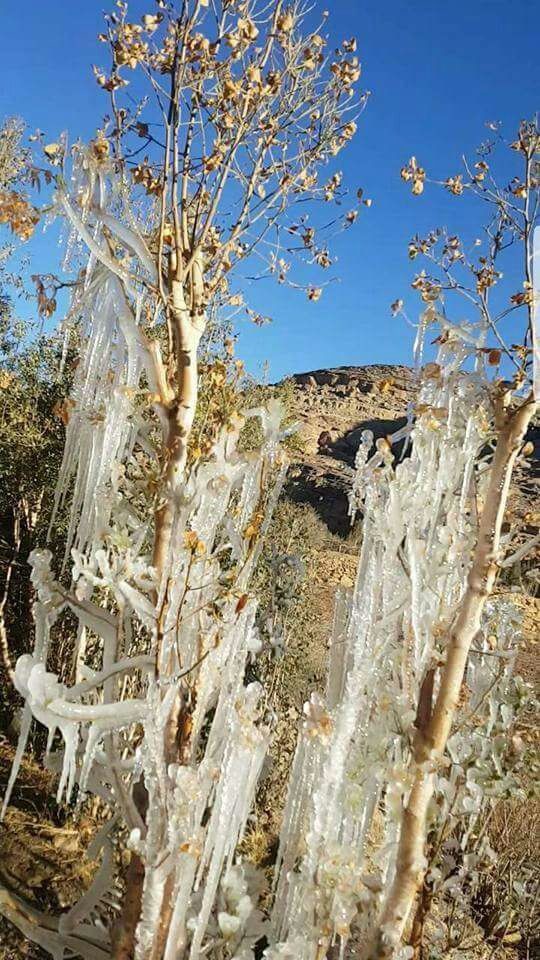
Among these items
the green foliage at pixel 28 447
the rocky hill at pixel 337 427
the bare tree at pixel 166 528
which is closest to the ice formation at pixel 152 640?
the bare tree at pixel 166 528

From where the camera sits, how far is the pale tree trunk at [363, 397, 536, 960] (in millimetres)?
2445

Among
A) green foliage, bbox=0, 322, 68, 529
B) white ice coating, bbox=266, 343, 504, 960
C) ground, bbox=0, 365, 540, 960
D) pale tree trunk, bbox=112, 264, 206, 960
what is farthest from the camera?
green foliage, bbox=0, 322, 68, 529

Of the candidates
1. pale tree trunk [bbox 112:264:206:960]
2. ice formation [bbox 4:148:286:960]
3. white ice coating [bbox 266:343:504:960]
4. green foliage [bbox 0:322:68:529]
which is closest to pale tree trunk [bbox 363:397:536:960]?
white ice coating [bbox 266:343:504:960]

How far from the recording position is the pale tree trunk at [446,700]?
96.3 inches

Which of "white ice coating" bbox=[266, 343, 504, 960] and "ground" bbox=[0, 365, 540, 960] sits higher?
"white ice coating" bbox=[266, 343, 504, 960]

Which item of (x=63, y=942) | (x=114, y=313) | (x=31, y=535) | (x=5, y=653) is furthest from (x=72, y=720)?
(x=31, y=535)

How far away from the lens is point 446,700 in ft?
Answer: 8.47

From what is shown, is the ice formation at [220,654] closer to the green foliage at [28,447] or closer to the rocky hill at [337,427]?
the green foliage at [28,447]

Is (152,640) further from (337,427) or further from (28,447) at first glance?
(337,427)

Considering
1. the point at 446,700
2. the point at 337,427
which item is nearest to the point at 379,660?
the point at 446,700

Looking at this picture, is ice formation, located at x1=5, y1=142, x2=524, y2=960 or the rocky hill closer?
ice formation, located at x1=5, y1=142, x2=524, y2=960

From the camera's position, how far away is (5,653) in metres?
5.02

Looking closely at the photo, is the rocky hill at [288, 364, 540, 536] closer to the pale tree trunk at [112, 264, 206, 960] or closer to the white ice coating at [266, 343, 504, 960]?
the white ice coating at [266, 343, 504, 960]

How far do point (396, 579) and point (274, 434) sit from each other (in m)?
0.80
